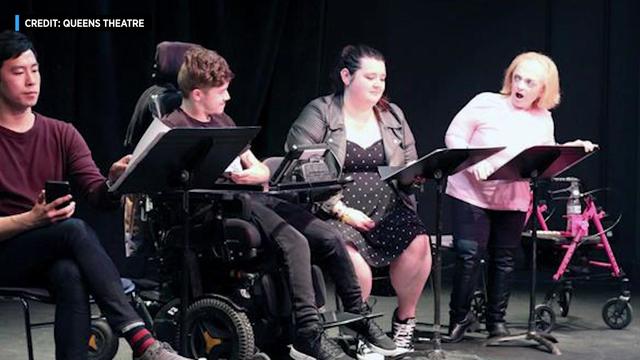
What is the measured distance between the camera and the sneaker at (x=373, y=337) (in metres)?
4.43

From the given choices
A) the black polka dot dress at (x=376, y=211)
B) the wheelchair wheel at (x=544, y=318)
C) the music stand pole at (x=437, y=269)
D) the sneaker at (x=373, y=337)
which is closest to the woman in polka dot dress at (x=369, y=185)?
the black polka dot dress at (x=376, y=211)

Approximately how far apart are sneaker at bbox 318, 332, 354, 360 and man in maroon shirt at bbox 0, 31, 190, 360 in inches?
29.9

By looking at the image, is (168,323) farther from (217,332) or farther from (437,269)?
(437,269)

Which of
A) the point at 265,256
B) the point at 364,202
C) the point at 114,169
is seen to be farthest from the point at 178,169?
the point at 364,202

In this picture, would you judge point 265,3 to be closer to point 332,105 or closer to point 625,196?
point 332,105

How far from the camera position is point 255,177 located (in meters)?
4.27

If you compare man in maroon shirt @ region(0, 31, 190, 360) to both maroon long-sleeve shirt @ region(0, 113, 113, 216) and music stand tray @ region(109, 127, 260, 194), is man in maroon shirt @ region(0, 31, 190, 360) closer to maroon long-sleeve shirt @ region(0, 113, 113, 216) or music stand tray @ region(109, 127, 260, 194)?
maroon long-sleeve shirt @ region(0, 113, 113, 216)

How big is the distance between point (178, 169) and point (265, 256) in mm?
716

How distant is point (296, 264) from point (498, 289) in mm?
1330

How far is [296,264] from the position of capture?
4.12 meters

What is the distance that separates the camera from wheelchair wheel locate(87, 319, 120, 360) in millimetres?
4348

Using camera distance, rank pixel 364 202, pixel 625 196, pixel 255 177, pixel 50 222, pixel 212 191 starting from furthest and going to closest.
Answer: pixel 625 196
pixel 364 202
pixel 255 177
pixel 212 191
pixel 50 222

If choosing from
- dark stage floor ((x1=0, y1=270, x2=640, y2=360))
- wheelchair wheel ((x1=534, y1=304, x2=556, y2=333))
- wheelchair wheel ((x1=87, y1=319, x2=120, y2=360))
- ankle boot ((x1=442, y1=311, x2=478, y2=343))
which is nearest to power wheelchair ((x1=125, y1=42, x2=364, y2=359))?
wheelchair wheel ((x1=87, y1=319, x2=120, y2=360))

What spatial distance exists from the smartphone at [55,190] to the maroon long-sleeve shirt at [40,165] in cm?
29
